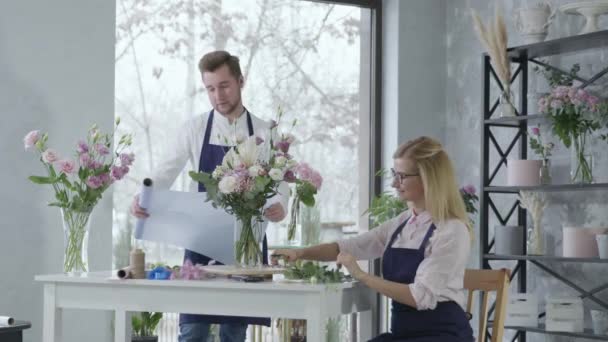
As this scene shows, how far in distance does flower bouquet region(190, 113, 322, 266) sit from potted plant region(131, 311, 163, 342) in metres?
2.02

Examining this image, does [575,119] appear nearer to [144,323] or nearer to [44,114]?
[144,323]

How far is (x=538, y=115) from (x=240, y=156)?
2.17 metres

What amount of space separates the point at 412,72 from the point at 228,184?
3.01 metres

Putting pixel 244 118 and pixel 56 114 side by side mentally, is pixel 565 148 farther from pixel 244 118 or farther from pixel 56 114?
pixel 56 114

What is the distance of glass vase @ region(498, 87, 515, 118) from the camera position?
17.3 feet

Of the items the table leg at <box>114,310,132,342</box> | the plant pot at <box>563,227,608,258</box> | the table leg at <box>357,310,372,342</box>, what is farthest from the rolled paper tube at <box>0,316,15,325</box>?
the plant pot at <box>563,227,608,258</box>

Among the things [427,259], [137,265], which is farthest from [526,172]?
[137,265]

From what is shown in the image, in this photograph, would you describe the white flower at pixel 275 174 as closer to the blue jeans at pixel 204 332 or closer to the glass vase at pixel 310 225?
the blue jeans at pixel 204 332

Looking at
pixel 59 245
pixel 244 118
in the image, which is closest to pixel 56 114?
pixel 59 245

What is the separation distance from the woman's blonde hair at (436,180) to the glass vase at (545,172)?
187 centimetres

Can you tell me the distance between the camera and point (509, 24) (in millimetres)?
5645

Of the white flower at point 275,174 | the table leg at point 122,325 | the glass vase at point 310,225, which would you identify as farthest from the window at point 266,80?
the white flower at point 275,174

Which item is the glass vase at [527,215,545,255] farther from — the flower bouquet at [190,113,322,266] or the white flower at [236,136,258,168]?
the white flower at [236,136,258,168]

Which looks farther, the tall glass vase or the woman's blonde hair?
the tall glass vase
